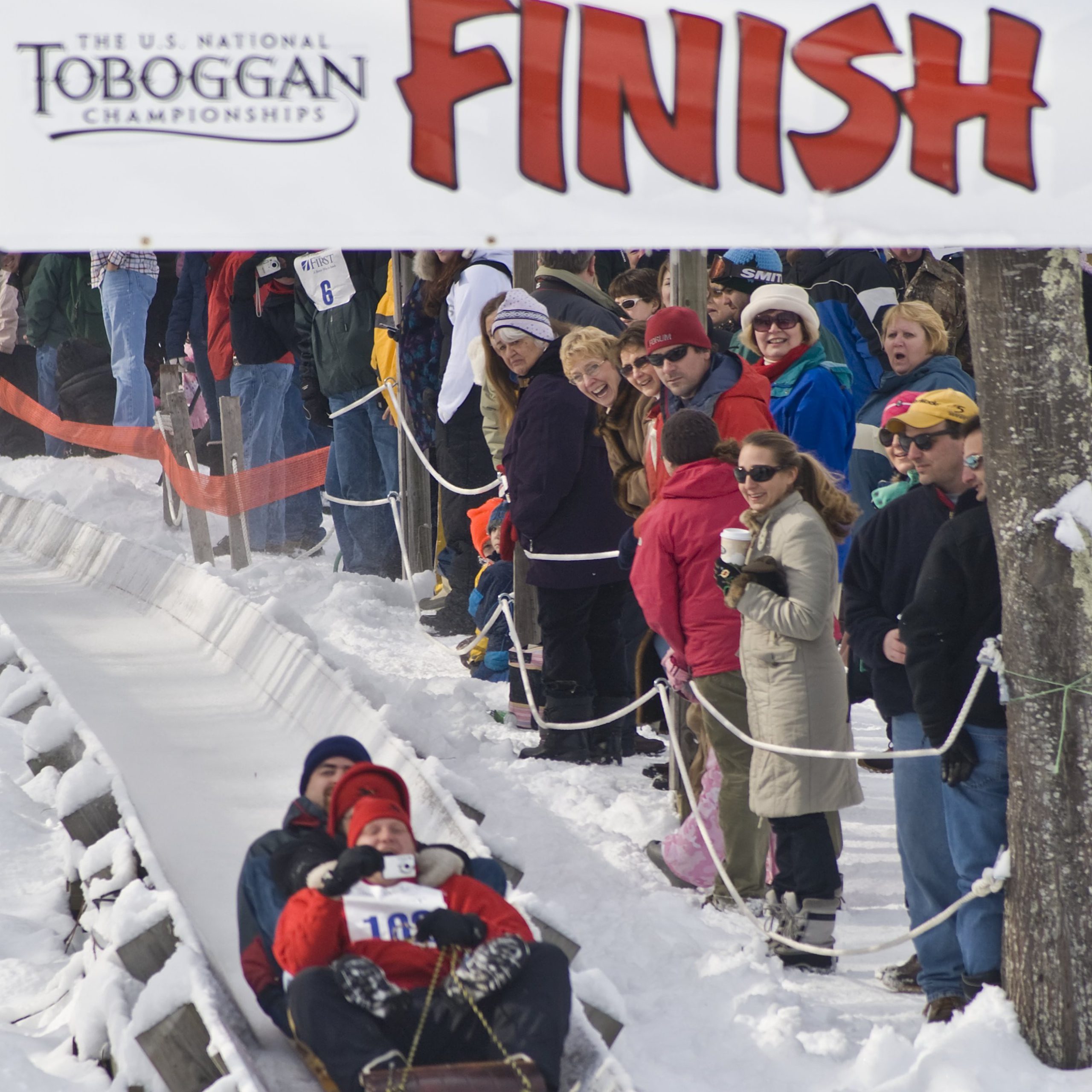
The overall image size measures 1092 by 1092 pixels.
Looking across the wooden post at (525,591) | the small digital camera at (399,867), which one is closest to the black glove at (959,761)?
the small digital camera at (399,867)

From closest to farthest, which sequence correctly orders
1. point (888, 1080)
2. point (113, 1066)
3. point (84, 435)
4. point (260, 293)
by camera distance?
1. point (888, 1080)
2. point (113, 1066)
3. point (260, 293)
4. point (84, 435)

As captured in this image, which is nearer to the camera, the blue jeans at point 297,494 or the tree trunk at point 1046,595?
the tree trunk at point 1046,595

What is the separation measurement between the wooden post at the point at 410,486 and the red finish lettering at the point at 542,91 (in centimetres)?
594

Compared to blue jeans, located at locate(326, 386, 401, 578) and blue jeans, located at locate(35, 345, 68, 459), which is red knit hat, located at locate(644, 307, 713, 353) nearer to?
blue jeans, located at locate(326, 386, 401, 578)

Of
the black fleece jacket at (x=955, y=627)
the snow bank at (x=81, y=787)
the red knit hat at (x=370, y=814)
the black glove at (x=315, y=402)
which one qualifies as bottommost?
the snow bank at (x=81, y=787)

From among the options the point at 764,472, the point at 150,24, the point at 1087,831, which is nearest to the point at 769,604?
the point at 764,472

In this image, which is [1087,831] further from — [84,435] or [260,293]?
[84,435]

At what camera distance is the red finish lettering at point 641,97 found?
359 cm

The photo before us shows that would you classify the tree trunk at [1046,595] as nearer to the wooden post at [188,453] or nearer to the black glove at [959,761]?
the black glove at [959,761]

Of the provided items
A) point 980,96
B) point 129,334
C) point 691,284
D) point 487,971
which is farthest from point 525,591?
point 129,334

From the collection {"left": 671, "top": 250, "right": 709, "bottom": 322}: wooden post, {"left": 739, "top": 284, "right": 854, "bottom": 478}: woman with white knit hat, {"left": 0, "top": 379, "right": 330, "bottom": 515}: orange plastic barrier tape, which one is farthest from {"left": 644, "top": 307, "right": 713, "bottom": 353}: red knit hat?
{"left": 0, "top": 379, "right": 330, "bottom": 515}: orange plastic barrier tape

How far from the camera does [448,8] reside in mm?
3576

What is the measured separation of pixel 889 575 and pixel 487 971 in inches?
70.9

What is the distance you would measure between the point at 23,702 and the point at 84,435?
6.20m
